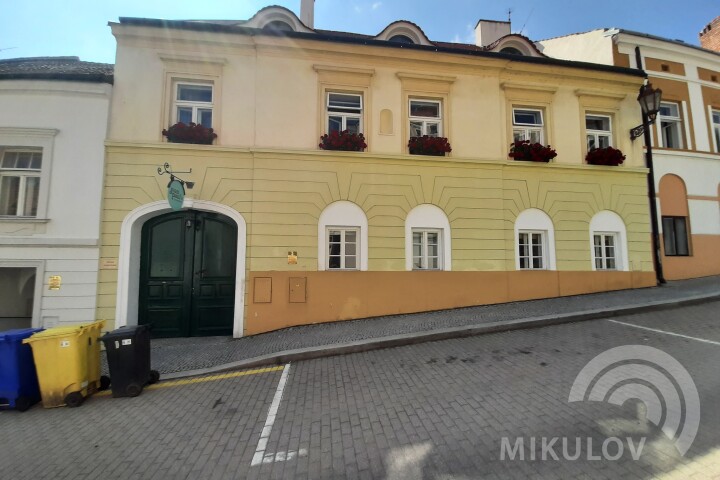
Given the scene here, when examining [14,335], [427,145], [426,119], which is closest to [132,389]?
[14,335]

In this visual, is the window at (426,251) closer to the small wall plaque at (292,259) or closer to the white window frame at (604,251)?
the small wall plaque at (292,259)

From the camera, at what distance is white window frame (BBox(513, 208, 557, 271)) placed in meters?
9.56

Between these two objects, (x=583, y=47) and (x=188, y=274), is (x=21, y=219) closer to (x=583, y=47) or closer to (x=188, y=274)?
(x=188, y=274)

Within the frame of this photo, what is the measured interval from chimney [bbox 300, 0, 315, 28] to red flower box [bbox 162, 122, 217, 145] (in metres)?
6.01

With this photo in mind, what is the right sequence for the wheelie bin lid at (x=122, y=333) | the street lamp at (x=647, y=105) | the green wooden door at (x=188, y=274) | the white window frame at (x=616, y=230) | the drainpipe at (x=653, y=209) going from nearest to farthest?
the wheelie bin lid at (x=122, y=333) → the green wooden door at (x=188, y=274) → the street lamp at (x=647, y=105) → the white window frame at (x=616, y=230) → the drainpipe at (x=653, y=209)

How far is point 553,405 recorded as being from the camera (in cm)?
383

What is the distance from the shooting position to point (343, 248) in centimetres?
875

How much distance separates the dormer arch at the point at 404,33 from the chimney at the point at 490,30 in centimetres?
439

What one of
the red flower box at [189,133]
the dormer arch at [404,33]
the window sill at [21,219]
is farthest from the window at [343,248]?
the window sill at [21,219]

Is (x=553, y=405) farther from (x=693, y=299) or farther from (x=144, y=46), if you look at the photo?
(x=144, y=46)

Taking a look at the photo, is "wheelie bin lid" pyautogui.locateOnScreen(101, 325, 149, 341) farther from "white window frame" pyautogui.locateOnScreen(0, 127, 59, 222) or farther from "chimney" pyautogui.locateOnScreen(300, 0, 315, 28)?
"chimney" pyautogui.locateOnScreen(300, 0, 315, 28)

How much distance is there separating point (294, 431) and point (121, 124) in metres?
8.59

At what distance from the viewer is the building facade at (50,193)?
745cm

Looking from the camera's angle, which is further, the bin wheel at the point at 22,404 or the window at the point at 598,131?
the window at the point at 598,131
